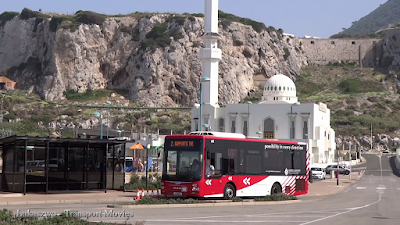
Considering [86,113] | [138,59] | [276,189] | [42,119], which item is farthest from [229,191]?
[138,59]

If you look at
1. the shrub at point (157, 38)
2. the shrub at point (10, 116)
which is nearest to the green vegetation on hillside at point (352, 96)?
the shrub at point (157, 38)

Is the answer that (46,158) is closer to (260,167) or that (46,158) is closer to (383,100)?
(260,167)

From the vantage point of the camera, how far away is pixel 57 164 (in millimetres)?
28797

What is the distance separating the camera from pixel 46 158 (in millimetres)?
27047

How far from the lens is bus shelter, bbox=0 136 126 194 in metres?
27.7

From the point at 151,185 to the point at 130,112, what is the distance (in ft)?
269

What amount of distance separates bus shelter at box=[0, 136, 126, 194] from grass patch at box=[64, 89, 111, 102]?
8973 centimetres

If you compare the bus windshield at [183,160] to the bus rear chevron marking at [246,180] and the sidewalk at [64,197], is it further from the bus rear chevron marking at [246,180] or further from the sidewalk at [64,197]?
the bus rear chevron marking at [246,180]

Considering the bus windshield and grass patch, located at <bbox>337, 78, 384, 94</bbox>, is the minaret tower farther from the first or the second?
grass patch, located at <bbox>337, 78, 384, 94</bbox>

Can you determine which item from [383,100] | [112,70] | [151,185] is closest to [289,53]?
[383,100]

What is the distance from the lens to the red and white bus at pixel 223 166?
2547cm

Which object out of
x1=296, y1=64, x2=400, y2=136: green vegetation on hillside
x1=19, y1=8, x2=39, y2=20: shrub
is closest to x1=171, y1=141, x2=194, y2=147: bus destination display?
x1=296, y1=64, x2=400, y2=136: green vegetation on hillside

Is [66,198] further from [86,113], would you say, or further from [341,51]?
[341,51]

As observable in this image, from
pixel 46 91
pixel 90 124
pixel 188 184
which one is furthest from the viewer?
pixel 46 91
